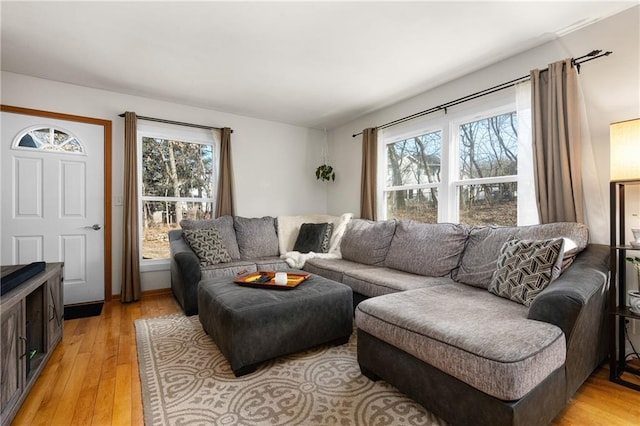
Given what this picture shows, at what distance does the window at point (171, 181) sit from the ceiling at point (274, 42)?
2.14ft

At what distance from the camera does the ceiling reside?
2.00 metres

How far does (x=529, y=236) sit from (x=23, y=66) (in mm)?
4612

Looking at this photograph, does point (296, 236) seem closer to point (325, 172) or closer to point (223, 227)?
point (223, 227)

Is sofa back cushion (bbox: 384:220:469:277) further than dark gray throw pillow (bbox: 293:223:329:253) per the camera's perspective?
No

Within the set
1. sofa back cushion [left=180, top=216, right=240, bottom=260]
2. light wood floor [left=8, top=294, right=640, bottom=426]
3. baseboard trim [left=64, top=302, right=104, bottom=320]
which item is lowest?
light wood floor [left=8, top=294, right=640, bottom=426]

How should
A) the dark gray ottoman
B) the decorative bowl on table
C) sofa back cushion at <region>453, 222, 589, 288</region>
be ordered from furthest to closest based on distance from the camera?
sofa back cushion at <region>453, 222, 589, 288</region> → the dark gray ottoman → the decorative bowl on table

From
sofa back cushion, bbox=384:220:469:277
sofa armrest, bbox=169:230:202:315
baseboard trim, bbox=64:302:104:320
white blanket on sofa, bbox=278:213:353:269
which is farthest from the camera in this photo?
white blanket on sofa, bbox=278:213:353:269

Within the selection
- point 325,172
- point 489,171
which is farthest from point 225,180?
point 489,171

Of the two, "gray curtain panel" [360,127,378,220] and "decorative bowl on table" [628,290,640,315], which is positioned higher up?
"gray curtain panel" [360,127,378,220]

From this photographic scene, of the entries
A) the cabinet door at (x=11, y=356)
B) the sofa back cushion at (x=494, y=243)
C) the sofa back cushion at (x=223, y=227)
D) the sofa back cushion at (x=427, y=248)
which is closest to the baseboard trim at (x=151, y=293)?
the sofa back cushion at (x=223, y=227)

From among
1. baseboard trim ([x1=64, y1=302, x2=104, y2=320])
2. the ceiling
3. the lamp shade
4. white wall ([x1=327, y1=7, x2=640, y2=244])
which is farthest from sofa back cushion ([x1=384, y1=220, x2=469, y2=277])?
baseboard trim ([x1=64, y1=302, x2=104, y2=320])

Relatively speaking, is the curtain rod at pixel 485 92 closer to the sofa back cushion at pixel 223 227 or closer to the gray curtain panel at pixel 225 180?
the gray curtain panel at pixel 225 180

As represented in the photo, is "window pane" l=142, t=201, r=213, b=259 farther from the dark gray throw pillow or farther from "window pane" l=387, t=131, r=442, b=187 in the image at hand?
"window pane" l=387, t=131, r=442, b=187

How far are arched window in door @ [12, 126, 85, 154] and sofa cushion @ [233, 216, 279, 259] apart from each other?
1879 millimetres
